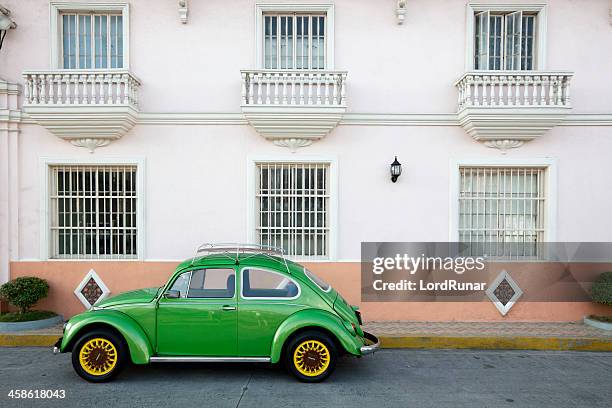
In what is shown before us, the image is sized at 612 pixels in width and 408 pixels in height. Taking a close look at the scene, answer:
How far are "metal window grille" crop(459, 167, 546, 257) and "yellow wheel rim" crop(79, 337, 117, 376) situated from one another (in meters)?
6.51

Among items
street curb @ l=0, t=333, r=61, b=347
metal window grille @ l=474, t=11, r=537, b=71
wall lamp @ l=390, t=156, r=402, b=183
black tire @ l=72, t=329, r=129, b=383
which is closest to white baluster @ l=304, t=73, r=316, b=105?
wall lamp @ l=390, t=156, r=402, b=183

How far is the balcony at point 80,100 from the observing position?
24.5 ft

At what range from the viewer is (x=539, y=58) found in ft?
26.6

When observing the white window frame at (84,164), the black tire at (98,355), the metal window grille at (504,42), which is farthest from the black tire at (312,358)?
the metal window grille at (504,42)

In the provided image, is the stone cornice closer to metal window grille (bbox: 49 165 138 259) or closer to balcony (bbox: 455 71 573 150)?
balcony (bbox: 455 71 573 150)

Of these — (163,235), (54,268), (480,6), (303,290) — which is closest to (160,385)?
(303,290)

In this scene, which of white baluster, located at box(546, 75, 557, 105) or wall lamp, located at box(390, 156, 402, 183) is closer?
white baluster, located at box(546, 75, 557, 105)

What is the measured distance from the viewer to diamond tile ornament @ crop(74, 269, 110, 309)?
8031 millimetres

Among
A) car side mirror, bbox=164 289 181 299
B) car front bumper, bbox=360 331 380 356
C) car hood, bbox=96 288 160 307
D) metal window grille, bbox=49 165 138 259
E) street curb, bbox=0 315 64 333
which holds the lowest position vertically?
street curb, bbox=0 315 64 333

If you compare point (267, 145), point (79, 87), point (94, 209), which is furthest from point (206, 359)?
point (79, 87)

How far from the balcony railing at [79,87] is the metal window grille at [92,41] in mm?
748

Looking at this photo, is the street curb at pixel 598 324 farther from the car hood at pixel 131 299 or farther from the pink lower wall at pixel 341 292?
the car hood at pixel 131 299

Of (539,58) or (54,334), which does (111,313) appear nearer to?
(54,334)

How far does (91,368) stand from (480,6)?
29.5 feet
